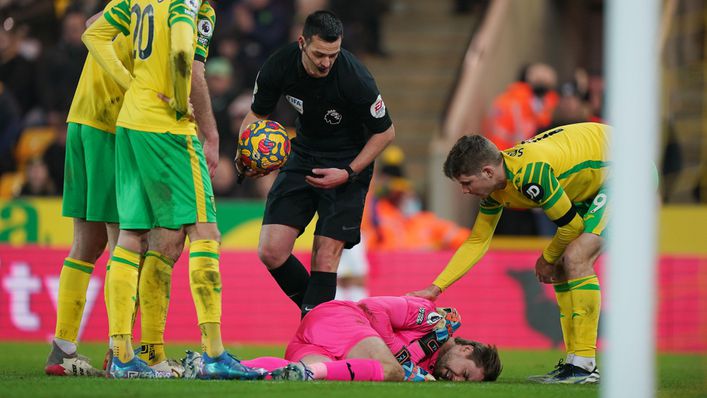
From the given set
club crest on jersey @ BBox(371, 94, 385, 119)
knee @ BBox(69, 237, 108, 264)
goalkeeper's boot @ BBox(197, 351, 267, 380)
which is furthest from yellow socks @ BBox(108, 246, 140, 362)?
club crest on jersey @ BBox(371, 94, 385, 119)

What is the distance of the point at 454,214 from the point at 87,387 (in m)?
9.40

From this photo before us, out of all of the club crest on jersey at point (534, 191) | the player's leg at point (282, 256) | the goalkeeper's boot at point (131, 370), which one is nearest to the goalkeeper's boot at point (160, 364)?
the goalkeeper's boot at point (131, 370)

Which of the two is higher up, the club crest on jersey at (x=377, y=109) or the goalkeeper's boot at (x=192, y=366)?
the club crest on jersey at (x=377, y=109)

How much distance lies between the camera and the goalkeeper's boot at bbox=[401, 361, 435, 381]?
7145 mm

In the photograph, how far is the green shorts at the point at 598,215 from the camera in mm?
7578

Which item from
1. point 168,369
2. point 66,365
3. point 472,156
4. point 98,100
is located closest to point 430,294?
point 472,156

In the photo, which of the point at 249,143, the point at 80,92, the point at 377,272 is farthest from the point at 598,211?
the point at 377,272

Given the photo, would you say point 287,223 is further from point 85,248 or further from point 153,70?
point 153,70

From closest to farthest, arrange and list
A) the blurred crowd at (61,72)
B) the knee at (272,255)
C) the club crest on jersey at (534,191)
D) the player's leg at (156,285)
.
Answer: the player's leg at (156,285) < the club crest on jersey at (534,191) < the knee at (272,255) < the blurred crowd at (61,72)

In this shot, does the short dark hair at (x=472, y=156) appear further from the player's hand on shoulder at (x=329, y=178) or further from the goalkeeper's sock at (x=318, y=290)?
the goalkeeper's sock at (x=318, y=290)

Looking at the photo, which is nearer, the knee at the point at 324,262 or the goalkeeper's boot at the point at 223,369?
the goalkeeper's boot at the point at 223,369

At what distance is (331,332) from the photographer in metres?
7.02

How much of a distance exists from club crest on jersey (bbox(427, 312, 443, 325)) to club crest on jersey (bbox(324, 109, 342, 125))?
1.56 m

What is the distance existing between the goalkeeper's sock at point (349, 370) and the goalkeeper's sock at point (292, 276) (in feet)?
4.92
